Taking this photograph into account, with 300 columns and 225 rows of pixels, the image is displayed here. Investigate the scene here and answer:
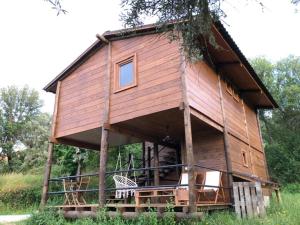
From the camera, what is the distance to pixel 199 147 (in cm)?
1191

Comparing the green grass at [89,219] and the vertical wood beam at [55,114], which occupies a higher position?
the vertical wood beam at [55,114]

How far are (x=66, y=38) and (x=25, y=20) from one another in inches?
34.3

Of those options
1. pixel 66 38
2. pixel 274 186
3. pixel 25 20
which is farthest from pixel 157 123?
pixel 25 20

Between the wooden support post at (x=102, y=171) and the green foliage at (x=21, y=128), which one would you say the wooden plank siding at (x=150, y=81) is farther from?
the green foliage at (x=21, y=128)

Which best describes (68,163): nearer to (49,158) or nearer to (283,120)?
(49,158)

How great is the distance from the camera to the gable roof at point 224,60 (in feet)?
33.6

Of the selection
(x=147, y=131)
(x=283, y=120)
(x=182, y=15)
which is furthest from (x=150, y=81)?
(x=283, y=120)

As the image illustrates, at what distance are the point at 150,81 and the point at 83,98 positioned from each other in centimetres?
326

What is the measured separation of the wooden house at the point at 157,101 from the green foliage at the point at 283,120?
13010mm

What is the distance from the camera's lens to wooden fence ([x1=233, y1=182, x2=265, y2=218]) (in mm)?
8039

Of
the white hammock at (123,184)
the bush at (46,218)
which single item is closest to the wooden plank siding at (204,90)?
the white hammock at (123,184)

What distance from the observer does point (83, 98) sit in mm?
11602

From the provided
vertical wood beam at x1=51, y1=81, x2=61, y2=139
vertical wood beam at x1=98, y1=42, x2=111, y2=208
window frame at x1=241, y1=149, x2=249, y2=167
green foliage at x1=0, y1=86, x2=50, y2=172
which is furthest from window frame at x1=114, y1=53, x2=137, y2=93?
green foliage at x1=0, y1=86, x2=50, y2=172

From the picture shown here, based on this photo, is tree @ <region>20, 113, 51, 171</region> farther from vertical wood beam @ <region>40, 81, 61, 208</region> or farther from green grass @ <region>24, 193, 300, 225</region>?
green grass @ <region>24, 193, 300, 225</region>
